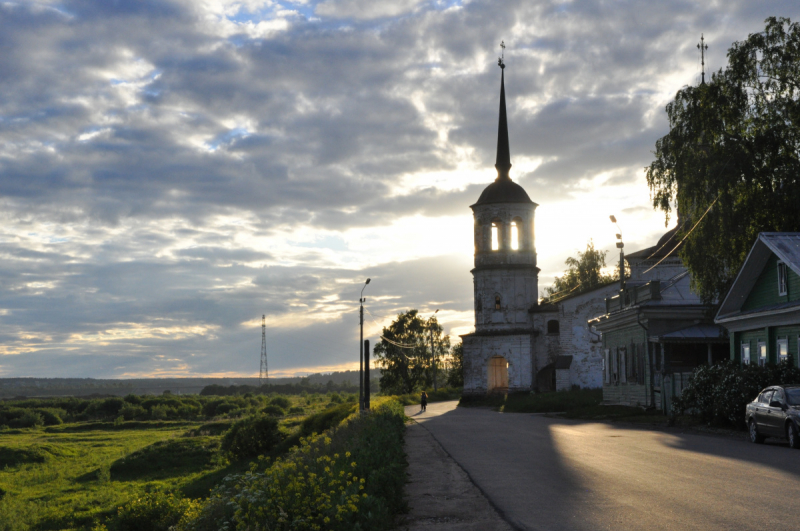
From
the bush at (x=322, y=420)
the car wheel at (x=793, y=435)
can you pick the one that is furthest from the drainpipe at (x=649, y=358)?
the bush at (x=322, y=420)

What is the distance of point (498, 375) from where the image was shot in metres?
61.2

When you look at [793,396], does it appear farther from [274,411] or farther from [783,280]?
[274,411]

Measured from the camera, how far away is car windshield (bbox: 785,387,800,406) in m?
17.2

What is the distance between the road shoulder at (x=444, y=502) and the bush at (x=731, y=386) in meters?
10.3

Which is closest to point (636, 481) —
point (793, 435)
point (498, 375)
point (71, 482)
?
point (793, 435)

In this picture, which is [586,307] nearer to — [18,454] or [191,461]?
[191,461]

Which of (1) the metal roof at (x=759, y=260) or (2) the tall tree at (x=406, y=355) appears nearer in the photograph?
(1) the metal roof at (x=759, y=260)

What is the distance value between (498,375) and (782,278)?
38271 millimetres

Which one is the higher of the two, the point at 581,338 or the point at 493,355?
the point at 581,338

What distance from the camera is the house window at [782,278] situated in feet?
79.0

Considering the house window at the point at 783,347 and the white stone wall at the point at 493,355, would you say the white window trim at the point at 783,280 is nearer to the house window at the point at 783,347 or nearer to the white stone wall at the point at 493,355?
the house window at the point at 783,347

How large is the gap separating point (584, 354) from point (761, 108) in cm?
2730

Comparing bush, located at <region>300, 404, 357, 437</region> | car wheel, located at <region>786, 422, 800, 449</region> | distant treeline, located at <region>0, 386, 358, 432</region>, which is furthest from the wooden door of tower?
car wheel, located at <region>786, 422, 800, 449</region>

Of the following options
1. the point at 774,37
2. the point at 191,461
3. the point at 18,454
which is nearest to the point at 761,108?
the point at 774,37
